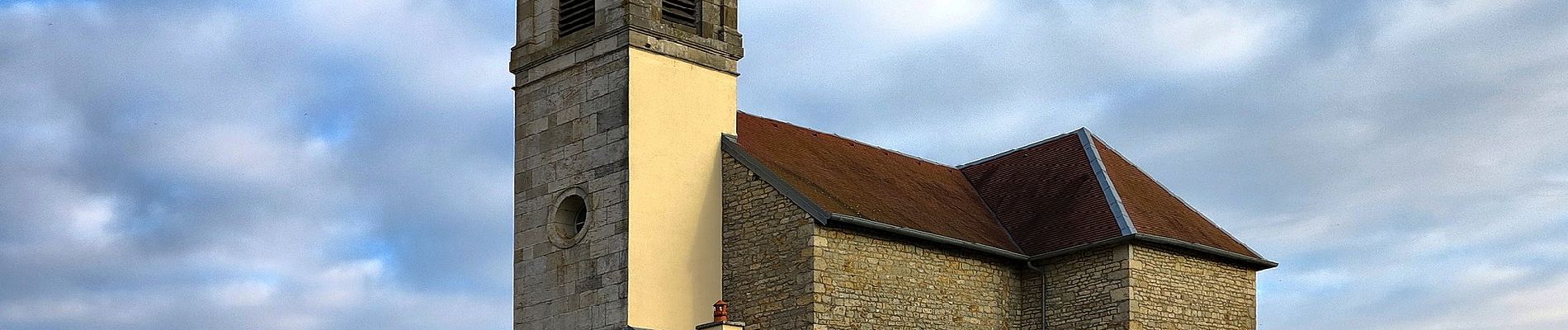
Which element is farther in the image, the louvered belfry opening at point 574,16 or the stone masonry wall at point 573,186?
the louvered belfry opening at point 574,16

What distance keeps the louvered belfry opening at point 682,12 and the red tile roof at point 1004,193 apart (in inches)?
65.2

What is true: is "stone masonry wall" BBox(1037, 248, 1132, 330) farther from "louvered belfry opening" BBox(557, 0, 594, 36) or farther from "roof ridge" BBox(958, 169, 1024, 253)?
"louvered belfry opening" BBox(557, 0, 594, 36)

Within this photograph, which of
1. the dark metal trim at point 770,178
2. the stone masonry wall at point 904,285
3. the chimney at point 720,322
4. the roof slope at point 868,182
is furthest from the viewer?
the roof slope at point 868,182

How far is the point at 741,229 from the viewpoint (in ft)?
85.9

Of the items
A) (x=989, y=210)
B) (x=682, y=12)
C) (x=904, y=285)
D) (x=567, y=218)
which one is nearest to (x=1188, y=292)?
(x=989, y=210)

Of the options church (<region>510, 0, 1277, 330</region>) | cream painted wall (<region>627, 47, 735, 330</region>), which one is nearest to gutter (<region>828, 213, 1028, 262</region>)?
church (<region>510, 0, 1277, 330</region>)

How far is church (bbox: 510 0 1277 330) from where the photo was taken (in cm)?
2552

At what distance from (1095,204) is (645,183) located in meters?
6.66

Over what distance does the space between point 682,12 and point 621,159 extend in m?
2.60

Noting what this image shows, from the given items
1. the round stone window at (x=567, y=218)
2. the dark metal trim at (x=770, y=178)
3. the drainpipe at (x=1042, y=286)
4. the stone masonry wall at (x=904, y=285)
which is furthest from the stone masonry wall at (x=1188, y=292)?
the round stone window at (x=567, y=218)

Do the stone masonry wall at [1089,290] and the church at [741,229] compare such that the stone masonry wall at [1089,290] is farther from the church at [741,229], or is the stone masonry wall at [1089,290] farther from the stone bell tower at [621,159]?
the stone bell tower at [621,159]

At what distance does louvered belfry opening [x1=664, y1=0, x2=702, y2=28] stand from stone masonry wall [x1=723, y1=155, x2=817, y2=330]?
201cm

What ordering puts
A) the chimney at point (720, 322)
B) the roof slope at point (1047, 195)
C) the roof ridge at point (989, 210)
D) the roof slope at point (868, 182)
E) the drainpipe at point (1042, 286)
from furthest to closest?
the roof ridge at point (989, 210) → the roof slope at point (1047, 195) → the drainpipe at point (1042, 286) → the roof slope at point (868, 182) → the chimney at point (720, 322)

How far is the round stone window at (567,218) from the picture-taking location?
26562 mm
